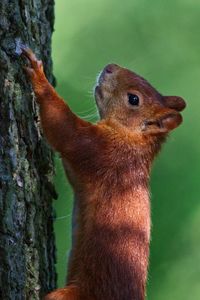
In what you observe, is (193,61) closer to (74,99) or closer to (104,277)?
(74,99)

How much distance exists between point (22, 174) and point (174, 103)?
1439mm

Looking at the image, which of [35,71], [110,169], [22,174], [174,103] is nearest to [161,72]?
[174,103]

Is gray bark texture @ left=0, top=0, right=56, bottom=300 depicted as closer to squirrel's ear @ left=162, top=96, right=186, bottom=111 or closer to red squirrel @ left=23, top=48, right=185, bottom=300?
red squirrel @ left=23, top=48, right=185, bottom=300

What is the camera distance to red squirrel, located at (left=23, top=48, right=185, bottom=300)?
448 centimetres

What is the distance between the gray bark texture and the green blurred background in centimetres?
243


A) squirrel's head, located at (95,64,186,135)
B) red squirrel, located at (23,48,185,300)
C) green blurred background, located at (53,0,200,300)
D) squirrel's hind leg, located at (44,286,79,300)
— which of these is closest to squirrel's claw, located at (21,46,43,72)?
red squirrel, located at (23,48,185,300)

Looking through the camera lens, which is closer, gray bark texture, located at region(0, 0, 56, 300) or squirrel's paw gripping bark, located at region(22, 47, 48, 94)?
gray bark texture, located at region(0, 0, 56, 300)

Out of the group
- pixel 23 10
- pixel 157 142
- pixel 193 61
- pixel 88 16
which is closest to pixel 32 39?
pixel 23 10

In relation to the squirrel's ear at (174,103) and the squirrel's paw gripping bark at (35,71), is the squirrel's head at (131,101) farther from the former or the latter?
the squirrel's paw gripping bark at (35,71)

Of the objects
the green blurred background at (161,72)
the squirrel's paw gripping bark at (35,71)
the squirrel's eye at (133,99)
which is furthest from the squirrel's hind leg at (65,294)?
the green blurred background at (161,72)

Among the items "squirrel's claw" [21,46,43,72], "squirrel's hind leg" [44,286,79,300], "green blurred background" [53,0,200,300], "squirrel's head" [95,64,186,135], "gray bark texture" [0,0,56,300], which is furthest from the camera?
"green blurred background" [53,0,200,300]

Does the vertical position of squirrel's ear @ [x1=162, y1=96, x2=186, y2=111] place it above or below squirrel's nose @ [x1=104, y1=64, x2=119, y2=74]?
below

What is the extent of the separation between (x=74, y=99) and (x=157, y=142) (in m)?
2.70

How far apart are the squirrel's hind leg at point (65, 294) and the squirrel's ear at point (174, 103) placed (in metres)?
1.42
